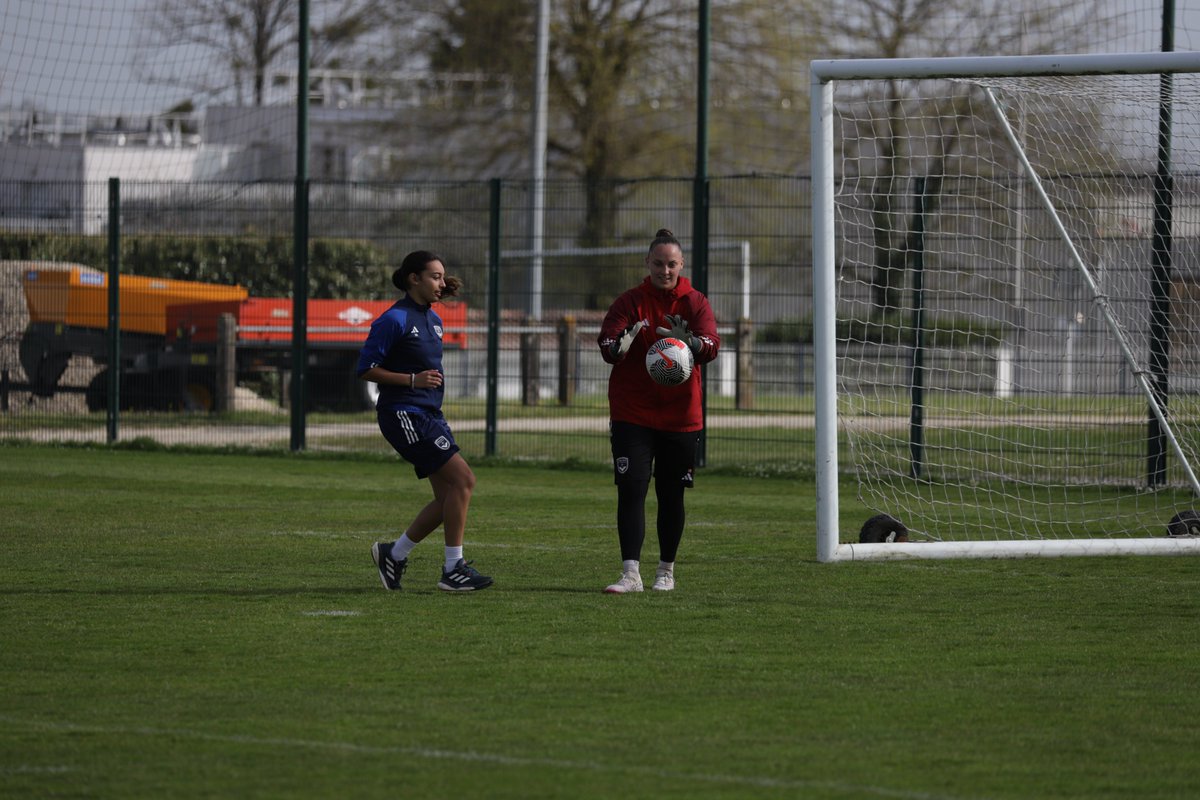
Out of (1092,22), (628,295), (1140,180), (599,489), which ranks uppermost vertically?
(1092,22)

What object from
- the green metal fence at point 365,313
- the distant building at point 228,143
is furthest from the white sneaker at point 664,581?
the distant building at point 228,143

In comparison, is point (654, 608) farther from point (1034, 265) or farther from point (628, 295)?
point (1034, 265)

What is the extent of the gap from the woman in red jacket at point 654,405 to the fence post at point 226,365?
1346cm

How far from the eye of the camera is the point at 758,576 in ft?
32.2

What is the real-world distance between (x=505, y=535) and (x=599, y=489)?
3850 millimetres

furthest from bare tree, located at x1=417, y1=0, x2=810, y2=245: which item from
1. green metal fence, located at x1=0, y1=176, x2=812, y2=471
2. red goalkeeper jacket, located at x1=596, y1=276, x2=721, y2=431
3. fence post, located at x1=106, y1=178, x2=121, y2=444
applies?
red goalkeeper jacket, located at x1=596, y1=276, x2=721, y2=431

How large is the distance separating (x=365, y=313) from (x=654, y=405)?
14.3 meters

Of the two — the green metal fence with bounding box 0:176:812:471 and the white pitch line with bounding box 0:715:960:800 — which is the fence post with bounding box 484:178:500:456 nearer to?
the green metal fence with bounding box 0:176:812:471

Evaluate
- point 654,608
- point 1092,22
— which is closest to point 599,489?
point 654,608

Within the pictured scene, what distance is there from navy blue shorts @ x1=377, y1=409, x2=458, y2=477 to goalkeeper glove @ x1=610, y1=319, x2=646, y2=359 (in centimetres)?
101

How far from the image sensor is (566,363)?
64.8 ft

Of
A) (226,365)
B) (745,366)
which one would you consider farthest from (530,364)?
(226,365)

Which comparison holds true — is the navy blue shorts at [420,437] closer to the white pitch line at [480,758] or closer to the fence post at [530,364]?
the white pitch line at [480,758]

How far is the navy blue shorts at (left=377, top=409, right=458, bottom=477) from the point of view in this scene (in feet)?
29.8
